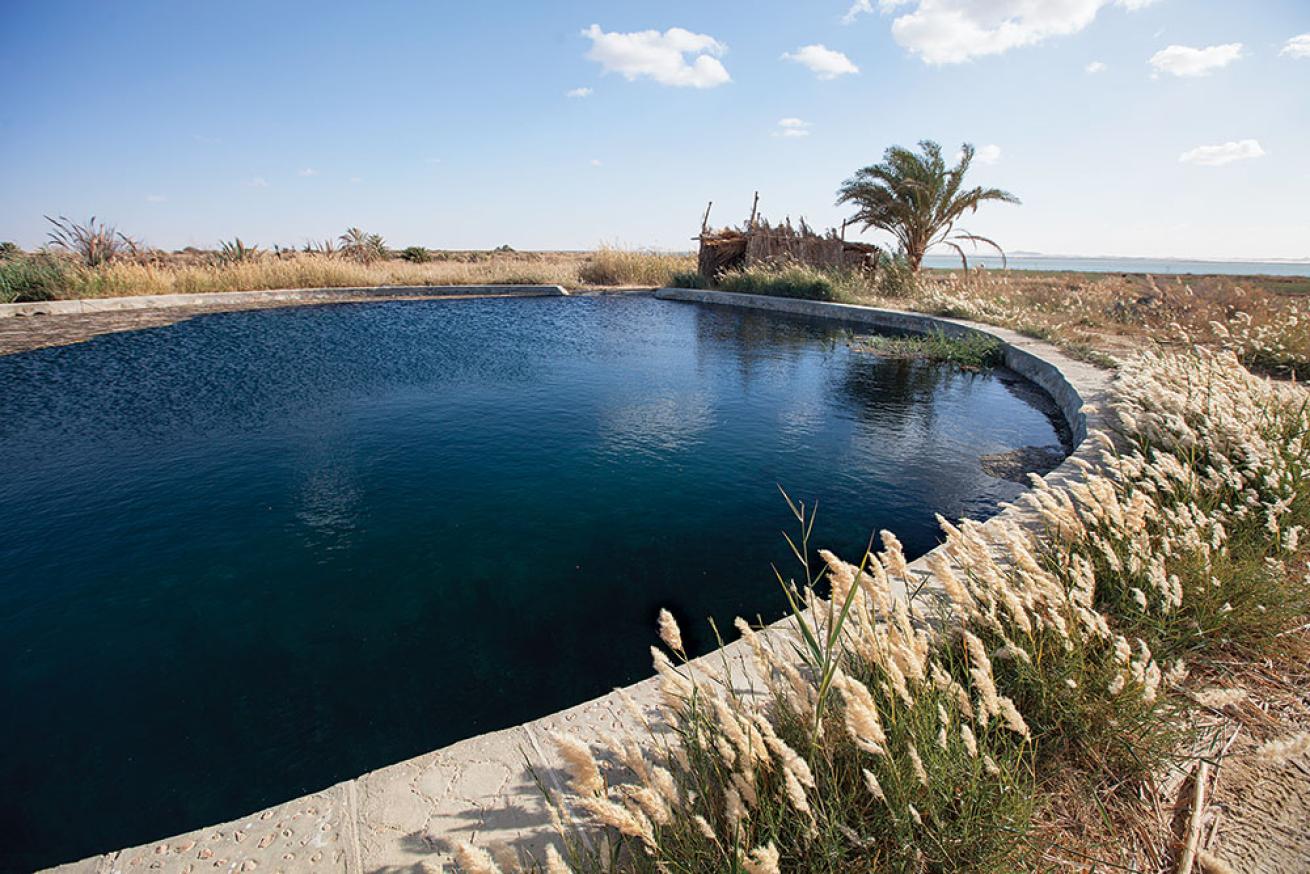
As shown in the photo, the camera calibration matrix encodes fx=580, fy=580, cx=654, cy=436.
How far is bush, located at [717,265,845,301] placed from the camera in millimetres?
16297

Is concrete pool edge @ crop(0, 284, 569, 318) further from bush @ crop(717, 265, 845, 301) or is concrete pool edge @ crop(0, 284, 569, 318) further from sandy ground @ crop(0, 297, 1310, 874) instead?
sandy ground @ crop(0, 297, 1310, 874)

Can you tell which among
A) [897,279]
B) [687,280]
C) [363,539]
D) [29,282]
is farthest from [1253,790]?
[29,282]

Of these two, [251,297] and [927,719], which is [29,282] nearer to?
[251,297]

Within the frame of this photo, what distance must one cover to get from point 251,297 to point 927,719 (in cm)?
1961

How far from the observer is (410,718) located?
266cm

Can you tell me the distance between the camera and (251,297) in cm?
1628

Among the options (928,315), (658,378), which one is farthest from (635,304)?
(658,378)

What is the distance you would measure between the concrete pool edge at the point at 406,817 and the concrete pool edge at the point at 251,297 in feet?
55.4

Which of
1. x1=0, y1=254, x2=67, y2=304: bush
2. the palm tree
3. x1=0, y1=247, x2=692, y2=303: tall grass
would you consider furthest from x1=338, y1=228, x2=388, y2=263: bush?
the palm tree

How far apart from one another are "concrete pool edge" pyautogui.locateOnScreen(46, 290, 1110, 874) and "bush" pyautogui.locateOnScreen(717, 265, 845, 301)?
1550cm

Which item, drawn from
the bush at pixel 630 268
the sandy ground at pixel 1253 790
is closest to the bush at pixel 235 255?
the bush at pixel 630 268

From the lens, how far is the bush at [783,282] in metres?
16.3

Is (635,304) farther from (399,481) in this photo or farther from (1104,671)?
(1104,671)

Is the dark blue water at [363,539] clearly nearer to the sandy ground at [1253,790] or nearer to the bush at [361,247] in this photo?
the sandy ground at [1253,790]
